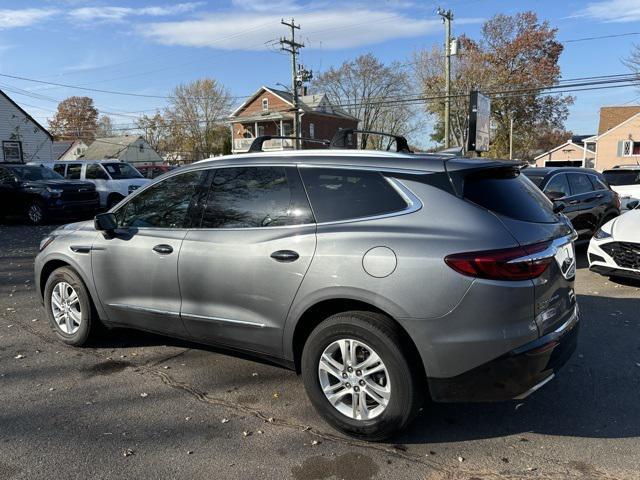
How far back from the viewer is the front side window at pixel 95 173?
16.7 metres

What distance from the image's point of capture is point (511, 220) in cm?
293

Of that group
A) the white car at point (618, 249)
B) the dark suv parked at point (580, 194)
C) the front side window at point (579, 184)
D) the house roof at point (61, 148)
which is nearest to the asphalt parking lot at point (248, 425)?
the white car at point (618, 249)

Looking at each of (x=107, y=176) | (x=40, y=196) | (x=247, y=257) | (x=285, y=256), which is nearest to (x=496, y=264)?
(x=285, y=256)

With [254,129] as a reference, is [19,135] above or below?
below

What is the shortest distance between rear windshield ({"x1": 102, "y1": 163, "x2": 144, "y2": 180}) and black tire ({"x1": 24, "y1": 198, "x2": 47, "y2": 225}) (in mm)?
2767

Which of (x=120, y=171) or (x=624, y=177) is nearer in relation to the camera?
(x=624, y=177)

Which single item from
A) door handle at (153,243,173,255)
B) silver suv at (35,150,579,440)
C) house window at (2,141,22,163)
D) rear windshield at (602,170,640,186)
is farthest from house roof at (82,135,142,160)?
silver suv at (35,150,579,440)

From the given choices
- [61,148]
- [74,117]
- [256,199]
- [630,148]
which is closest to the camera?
[256,199]

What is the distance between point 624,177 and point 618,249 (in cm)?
911

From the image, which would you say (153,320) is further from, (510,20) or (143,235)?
(510,20)

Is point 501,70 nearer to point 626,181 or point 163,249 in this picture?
point 626,181

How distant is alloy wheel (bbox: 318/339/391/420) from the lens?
305 centimetres

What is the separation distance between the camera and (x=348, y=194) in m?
3.26

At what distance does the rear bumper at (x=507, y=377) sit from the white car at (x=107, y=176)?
14.7m
